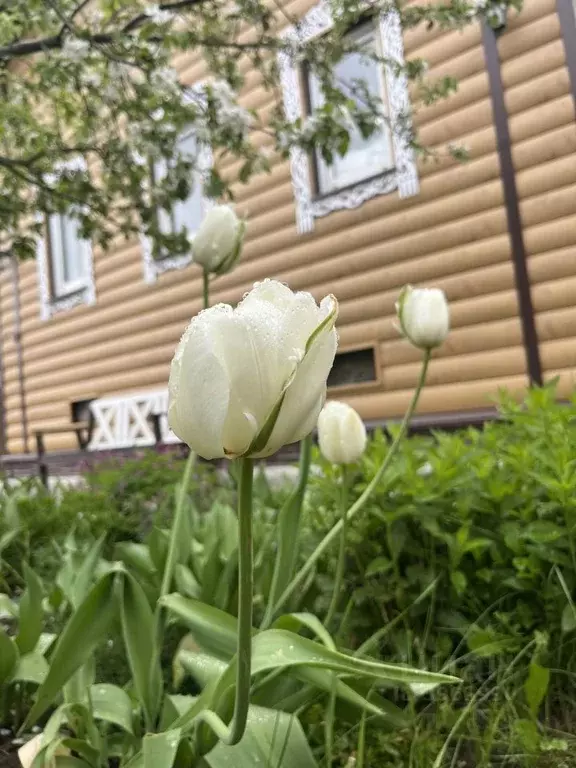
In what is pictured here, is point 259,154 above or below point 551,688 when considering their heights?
above

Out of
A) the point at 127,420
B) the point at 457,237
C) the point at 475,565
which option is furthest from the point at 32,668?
the point at 127,420

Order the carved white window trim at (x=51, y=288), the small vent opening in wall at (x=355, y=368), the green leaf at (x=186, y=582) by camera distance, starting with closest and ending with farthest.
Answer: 1. the green leaf at (x=186, y=582)
2. the small vent opening in wall at (x=355, y=368)
3. the carved white window trim at (x=51, y=288)

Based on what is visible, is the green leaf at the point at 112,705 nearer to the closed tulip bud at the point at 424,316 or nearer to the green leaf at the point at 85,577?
the green leaf at the point at 85,577

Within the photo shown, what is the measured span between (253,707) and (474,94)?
4.80 meters

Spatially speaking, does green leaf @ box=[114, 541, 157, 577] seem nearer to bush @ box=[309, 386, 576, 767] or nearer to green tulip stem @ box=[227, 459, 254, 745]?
bush @ box=[309, 386, 576, 767]

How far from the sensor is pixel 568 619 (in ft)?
4.18

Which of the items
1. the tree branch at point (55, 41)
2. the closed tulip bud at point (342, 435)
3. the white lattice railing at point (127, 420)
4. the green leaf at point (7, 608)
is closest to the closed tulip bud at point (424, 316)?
the closed tulip bud at point (342, 435)

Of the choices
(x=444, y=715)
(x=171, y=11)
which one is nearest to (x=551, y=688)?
(x=444, y=715)

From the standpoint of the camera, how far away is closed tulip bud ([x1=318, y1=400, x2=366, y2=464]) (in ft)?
4.20

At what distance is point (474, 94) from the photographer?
4898 mm

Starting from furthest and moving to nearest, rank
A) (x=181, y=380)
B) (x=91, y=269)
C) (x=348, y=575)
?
(x=91, y=269), (x=348, y=575), (x=181, y=380)

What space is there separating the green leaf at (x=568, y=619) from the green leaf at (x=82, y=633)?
31.1 inches

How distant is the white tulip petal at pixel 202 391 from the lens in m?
0.59

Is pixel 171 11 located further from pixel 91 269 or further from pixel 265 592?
pixel 91 269
